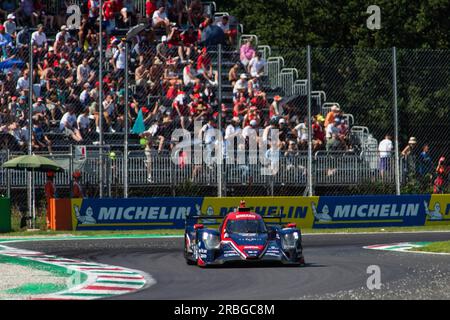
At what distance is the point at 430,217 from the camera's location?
3341 cm

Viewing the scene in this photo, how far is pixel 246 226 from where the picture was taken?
2102 cm

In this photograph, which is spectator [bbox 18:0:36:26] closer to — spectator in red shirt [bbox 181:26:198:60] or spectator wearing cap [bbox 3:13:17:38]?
spectator wearing cap [bbox 3:13:17:38]

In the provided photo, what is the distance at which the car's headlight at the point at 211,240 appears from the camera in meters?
20.6

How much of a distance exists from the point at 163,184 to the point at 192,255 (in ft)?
32.2

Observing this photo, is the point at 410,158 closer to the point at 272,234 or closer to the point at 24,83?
the point at 24,83

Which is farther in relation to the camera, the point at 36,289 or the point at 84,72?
the point at 84,72

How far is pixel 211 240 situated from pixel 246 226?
0.74 meters

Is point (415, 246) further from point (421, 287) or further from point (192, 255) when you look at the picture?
point (421, 287)

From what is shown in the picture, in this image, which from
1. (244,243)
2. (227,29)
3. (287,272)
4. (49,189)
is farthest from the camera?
(227,29)

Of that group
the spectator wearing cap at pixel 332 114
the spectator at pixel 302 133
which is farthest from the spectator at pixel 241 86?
the spectator wearing cap at pixel 332 114

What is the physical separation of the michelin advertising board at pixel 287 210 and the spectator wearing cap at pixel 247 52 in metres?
4.19

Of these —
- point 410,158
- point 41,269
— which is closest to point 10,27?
point 410,158

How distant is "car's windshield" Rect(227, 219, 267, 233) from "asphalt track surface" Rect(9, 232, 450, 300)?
0.86m
